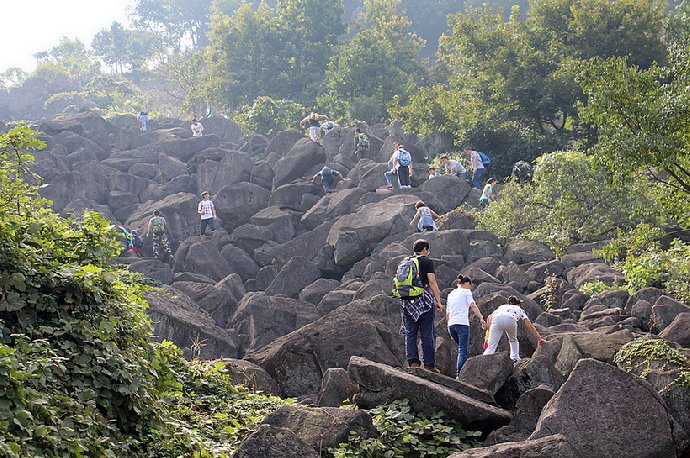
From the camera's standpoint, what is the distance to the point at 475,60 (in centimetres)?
3316

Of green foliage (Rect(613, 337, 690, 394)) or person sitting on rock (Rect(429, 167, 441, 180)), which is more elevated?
person sitting on rock (Rect(429, 167, 441, 180))

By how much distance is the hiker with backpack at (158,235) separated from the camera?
90.7 ft

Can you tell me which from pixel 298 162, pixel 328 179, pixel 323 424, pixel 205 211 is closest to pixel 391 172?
pixel 328 179

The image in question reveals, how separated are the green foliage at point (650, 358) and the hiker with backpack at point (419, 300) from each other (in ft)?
8.06

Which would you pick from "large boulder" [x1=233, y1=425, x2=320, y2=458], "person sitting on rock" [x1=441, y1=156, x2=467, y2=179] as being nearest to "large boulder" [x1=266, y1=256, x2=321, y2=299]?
"person sitting on rock" [x1=441, y1=156, x2=467, y2=179]

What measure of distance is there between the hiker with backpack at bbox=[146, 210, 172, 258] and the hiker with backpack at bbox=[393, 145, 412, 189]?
316 inches

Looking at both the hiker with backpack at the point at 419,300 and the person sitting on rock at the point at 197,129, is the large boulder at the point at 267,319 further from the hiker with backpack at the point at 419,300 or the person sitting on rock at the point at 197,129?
the person sitting on rock at the point at 197,129

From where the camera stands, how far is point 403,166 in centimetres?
2759

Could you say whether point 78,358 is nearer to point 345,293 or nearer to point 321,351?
point 321,351

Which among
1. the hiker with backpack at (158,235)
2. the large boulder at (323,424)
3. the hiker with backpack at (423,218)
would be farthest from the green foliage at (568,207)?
the large boulder at (323,424)

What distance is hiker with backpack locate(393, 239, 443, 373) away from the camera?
1109 centimetres

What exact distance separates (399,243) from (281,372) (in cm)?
1072

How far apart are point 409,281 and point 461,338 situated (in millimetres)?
2042

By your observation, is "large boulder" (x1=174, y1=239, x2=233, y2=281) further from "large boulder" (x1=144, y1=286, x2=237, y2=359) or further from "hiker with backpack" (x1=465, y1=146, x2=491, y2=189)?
"hiker with backpack" (x1=465, y1=146, x2=491, y2=189)
